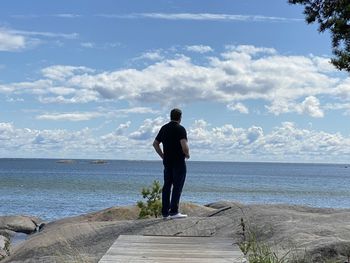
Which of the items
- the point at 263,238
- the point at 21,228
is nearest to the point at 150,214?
the point at 263,238

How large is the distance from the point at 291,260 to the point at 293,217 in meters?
4.54

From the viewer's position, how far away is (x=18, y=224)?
99.3 ft

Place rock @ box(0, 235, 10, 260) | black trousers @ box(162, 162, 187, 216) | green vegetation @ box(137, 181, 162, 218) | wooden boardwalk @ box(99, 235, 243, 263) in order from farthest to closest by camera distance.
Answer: green vegetation @ box(137, 181, 162, 218)
rock @ box(0, 235, 10, 260)
black trousers @ box(162, 162, 187, 216)
wooden boardwalk @ box(99, 235, 243, 263)

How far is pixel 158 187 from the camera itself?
1755 cm

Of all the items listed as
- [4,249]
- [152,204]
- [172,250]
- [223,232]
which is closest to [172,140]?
[223,232]

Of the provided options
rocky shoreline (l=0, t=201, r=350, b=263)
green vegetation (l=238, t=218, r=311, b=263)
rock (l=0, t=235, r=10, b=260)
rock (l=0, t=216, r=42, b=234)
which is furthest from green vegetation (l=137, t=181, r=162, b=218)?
rock (l=0, t=216, r=42, b=234)

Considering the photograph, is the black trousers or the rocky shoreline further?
the black trousers

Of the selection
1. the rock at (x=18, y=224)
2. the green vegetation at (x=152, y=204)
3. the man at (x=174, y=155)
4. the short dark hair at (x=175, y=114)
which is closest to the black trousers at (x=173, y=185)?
the man at (x=174, y=155)

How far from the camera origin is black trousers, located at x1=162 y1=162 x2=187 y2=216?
494 inches

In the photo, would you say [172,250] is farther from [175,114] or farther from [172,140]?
[175,114]

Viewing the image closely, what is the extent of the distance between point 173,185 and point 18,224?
19.3 meters

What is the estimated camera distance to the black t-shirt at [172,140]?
12.4 metres

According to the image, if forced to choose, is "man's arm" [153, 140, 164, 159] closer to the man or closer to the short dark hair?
the man

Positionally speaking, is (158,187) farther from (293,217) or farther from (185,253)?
(185,253)
